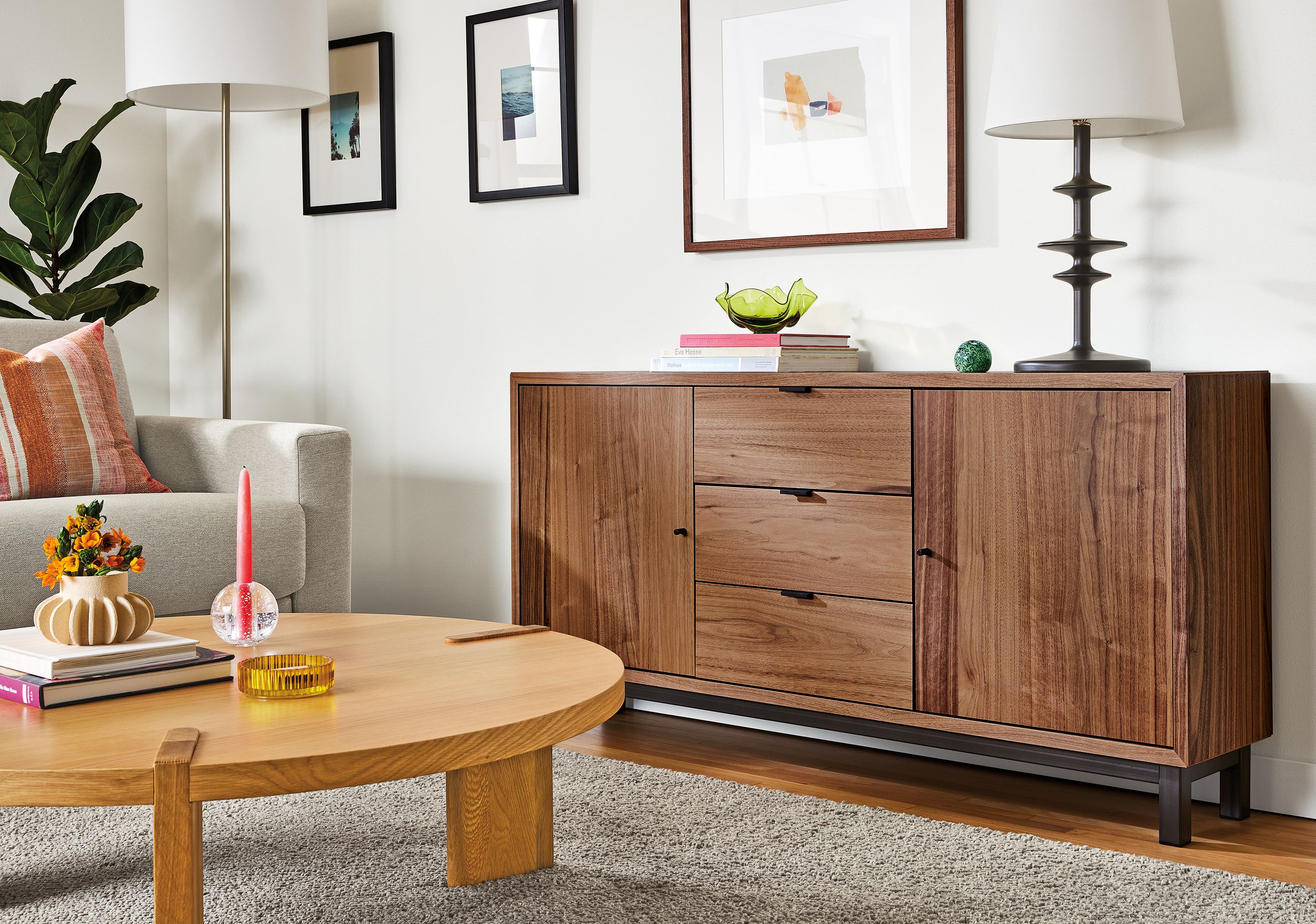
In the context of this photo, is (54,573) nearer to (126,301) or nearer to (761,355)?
(761,355)

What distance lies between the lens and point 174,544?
2.52 meters

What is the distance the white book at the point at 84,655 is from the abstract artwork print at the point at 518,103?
1.96m

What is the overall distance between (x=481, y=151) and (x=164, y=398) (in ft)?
4.66

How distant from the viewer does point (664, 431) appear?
102 inches

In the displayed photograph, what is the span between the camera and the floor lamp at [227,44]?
3180 millimetres

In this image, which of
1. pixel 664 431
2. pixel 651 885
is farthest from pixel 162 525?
pixel 651 885

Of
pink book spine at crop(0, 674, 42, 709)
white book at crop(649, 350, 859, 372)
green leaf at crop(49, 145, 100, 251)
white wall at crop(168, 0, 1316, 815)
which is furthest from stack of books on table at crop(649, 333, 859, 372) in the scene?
green leaf at crop(49, 145, 100, 251)

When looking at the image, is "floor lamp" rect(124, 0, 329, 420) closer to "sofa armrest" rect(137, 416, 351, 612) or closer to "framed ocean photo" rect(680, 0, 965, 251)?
"sofa armrest" rect(137, 416, 351, 612)

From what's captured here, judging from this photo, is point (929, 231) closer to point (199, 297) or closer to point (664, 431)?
point (664, 431)

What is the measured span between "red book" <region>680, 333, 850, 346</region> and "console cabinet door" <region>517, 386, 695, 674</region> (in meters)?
0.13

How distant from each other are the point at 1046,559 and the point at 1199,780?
48 centimetres

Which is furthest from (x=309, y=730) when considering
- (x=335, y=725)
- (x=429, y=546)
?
(x=429, y=546)

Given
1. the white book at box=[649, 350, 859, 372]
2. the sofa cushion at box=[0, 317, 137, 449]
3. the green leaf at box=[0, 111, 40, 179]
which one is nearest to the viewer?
the white book at box=[649, 350, 859, 372]

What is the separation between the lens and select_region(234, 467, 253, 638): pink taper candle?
155 cm
